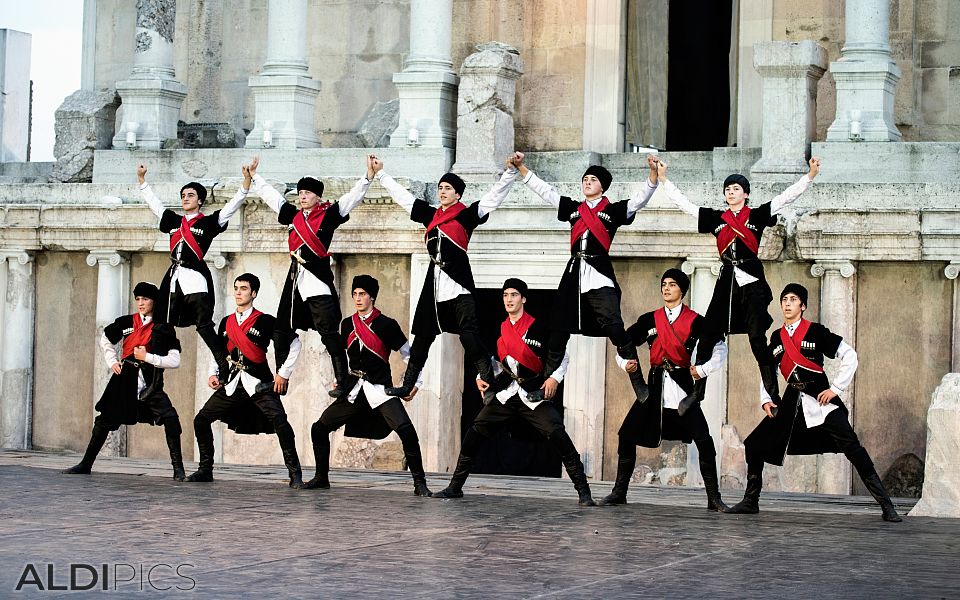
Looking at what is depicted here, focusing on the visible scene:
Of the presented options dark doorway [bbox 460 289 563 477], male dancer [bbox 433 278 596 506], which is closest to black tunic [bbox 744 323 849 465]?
male dancer [bbox 433 278 596 506]

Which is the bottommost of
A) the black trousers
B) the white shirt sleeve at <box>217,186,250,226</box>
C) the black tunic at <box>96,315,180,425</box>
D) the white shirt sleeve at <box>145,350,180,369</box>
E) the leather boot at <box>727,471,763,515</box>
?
the leather boot at <box>727,471,763,515</box>

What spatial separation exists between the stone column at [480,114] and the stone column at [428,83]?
324 millimetres

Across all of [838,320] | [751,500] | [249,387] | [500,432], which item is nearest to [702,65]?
[500,432]

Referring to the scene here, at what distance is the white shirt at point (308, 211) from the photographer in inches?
530

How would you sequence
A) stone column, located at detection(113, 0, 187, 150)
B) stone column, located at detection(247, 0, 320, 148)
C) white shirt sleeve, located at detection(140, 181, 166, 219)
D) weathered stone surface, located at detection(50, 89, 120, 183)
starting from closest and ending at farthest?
white shirt sleeve, located at detection(140, 181, 166, 219)
stone column, located at detection(247, 0, 320, 148)
stone column, located at detection(113, 0, 187, 150)
weathered stone surface, located at detection(50, 89, 120, 183)

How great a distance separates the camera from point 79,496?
39.5 feet

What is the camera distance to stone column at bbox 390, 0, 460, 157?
1806 centimetres

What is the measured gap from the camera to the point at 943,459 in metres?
12.1

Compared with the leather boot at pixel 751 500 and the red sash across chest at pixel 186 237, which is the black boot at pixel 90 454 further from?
the leather boot at pixel 751 500

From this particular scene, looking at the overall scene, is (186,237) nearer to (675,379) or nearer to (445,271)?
(445,271)

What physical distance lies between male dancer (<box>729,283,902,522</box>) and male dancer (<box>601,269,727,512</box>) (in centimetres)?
34

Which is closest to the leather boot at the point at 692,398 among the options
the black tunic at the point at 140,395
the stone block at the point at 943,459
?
the stone block at the point at 943,459

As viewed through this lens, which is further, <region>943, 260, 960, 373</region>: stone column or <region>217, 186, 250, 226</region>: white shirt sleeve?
<region>943, 260, 960, 373</region>: stone column

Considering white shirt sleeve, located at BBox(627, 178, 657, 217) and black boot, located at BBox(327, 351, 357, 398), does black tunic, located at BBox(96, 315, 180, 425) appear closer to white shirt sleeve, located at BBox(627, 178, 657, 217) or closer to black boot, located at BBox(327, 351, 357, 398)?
black boot, located at BBox(327, 351, 357, 398)
